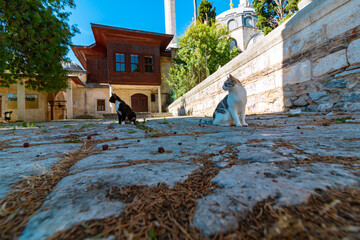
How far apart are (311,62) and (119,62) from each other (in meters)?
12.4

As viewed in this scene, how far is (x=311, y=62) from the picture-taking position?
2.96 metres

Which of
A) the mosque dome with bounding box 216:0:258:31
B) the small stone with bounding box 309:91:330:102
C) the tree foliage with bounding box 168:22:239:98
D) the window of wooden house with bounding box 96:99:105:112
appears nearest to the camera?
the small stone with bounding box 309:91:330:102

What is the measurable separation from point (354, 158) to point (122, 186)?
1087 millimetres

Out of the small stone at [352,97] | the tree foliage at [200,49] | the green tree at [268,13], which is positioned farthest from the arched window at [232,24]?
the small stone at [352,97]

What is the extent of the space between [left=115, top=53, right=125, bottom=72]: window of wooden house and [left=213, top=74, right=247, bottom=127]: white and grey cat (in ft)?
38.0

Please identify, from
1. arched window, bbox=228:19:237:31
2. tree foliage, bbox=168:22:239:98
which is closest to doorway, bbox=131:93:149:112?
tree foliage, bbox=168:22:239:98

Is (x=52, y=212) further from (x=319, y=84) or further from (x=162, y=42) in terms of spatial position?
(x=162, y=42)

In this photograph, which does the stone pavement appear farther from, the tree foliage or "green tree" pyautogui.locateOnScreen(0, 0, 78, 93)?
the tree foliage

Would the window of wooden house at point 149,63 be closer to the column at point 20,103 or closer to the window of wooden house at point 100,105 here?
the window of wooden house at point 100,105

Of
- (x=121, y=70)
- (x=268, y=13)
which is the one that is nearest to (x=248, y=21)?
(x=268, y=13)

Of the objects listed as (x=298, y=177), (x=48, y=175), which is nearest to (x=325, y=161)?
(x=298, y=177)

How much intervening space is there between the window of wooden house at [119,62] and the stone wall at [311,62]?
34.5 ft

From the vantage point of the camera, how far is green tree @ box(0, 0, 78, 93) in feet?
17.8

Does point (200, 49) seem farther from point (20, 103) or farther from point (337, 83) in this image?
point (20, 103)
